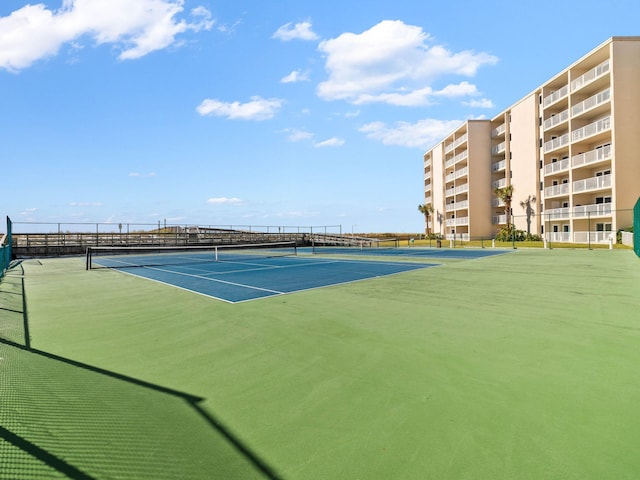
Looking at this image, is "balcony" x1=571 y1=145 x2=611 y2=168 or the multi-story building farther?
"balcony" x1=571 y1=145 x2=611 y2=168

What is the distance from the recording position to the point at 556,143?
37875 mm

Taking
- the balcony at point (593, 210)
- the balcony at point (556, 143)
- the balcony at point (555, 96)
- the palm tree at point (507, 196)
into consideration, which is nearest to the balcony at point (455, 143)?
the palm tree at point (507, 196)

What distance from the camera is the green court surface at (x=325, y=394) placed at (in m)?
2.26

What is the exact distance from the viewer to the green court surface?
2.26m

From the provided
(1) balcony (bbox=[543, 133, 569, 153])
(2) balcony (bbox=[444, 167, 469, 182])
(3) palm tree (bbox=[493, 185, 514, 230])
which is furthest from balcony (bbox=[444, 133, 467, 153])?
(1) balcony (bbox=[543, 133, 569, 153])

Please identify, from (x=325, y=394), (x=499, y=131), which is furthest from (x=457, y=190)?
(x=325, y=394)

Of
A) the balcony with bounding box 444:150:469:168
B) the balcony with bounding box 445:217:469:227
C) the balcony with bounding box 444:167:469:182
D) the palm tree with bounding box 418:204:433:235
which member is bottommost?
the balcony with bounding box 445:217:469:227

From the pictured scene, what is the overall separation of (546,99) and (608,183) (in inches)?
540

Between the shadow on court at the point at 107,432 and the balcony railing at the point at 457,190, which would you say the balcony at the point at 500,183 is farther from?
the shadow on court at the point at 107,432

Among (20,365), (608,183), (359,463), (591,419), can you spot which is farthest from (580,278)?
(608,183)

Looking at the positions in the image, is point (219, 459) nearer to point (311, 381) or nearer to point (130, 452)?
point (130, 452)

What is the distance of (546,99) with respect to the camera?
1558 inches

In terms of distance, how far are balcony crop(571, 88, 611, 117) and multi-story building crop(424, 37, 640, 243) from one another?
0.08 meters

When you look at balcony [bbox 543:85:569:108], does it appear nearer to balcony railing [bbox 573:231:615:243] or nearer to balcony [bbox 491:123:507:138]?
balcony [bbox 491:123:507:138]
